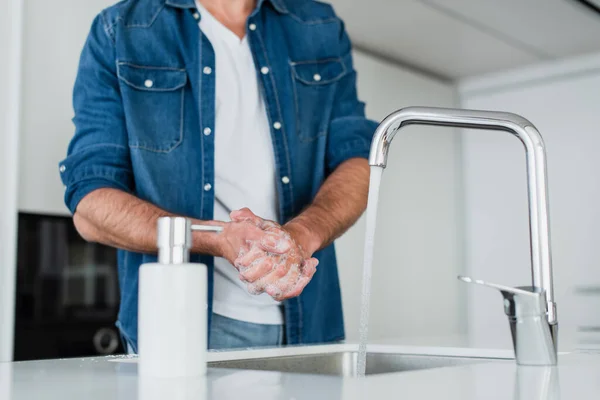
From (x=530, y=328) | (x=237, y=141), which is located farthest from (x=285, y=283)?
(x=237, y=141)

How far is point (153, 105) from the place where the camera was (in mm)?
1368

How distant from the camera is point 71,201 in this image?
128 cm

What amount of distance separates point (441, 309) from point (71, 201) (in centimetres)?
243

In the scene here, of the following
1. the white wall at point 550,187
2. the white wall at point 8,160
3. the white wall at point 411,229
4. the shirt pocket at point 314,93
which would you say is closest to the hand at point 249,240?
the shirt pocket at point 314,93

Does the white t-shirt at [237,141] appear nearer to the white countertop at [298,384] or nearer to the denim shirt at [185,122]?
the denim shirt at [185,122]

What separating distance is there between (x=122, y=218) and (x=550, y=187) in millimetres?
2676

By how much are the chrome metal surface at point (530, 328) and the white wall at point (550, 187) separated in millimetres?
2522

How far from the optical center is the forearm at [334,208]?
120 cm

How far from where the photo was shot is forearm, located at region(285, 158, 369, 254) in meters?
1.20

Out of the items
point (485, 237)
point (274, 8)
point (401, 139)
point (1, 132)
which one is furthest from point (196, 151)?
point (485, 237)

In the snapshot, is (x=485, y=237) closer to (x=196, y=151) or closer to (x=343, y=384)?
(x=196, y=151)

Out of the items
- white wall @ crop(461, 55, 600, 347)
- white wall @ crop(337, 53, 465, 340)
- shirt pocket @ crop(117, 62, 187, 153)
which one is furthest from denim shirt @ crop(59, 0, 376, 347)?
white wall @ crop(461, 55, 600, 347)

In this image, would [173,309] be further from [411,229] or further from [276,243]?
[411,229]

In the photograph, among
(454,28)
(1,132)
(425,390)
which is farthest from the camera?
(454,28)
